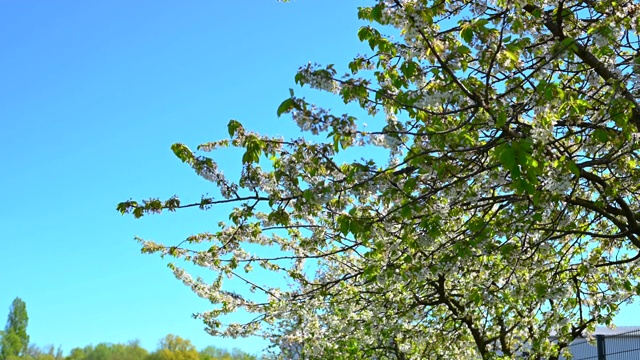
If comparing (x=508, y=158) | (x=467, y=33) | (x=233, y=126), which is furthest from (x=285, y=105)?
(x=508, y=158)

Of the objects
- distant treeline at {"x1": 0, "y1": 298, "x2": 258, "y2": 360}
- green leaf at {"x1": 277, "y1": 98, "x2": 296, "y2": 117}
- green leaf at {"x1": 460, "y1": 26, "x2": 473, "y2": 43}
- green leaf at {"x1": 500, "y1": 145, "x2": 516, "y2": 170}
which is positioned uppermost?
distant treeline at {"x1": 0, "y1": 298, "x2": 258, "y2": 360}

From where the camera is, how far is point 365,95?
16.6ft

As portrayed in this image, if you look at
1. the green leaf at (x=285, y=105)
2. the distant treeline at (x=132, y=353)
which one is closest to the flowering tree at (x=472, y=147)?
the green leaf at (x=285, y=105)

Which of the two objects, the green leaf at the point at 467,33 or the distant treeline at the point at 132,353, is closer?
the green leaf at the point at 467,33

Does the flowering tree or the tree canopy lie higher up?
the tree canopy

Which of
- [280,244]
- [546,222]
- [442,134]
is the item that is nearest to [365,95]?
[442,134]

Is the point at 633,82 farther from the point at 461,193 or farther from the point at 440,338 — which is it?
the point at 440,338

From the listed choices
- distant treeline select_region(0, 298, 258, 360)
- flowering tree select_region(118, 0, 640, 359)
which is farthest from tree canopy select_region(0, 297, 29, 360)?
flowering tree select_region(118, 0, 640, 359)

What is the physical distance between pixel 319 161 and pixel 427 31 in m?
1.34

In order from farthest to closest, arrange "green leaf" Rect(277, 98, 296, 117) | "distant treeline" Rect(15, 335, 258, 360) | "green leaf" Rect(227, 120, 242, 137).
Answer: "distant treeline" Rect(15, 335, 258, 360) < "green leaf" Rect(227, 120, 242, 137) < "green leaf" Rect(277, 98, 296, 117)

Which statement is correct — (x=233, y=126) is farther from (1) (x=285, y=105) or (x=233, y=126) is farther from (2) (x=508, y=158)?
(2) (x=508, y=158)

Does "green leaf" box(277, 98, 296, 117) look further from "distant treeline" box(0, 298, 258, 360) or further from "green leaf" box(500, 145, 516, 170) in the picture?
"distant treeline" box(0, 298, 258, 360)

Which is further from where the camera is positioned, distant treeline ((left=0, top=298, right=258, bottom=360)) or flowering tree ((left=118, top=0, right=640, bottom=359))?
distant treeline ((left=0, top=298, right=258, bottom=360))

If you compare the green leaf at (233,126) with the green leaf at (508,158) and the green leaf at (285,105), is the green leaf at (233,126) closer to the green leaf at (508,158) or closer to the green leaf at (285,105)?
the green leaf at (285,105)
